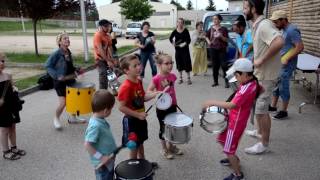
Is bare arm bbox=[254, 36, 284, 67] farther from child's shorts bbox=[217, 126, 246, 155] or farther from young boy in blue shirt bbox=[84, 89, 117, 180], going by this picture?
young boy in blue shirt bbox=[84, 89, 117, 180]

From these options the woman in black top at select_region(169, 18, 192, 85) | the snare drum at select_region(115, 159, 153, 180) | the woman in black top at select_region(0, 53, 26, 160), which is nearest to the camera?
the snare drum at select_region(115, 159, 153, 180)

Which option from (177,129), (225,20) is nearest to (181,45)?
(225,20)

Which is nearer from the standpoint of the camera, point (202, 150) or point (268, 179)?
point (268, 179)

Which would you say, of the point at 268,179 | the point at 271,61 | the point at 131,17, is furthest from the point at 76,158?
the point at 131,17

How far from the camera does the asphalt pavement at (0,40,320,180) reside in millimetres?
4309

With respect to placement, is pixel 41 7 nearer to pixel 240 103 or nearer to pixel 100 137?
pixel 240 103

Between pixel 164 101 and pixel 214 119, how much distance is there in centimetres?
60

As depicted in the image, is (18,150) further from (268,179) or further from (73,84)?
(268,179)

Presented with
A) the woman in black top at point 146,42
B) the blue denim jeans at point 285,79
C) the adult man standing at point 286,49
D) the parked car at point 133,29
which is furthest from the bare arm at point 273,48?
the parked car at point 133,29

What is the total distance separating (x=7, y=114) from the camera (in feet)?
15.3

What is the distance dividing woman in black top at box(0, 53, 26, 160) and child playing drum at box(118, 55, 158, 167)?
1770mm

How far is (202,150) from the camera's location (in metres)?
5.03

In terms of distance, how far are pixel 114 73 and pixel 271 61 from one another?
3.96 metres

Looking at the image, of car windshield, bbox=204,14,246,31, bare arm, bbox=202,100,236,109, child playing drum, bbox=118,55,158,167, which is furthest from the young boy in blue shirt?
car windshield, bbox=204,14,246,31
